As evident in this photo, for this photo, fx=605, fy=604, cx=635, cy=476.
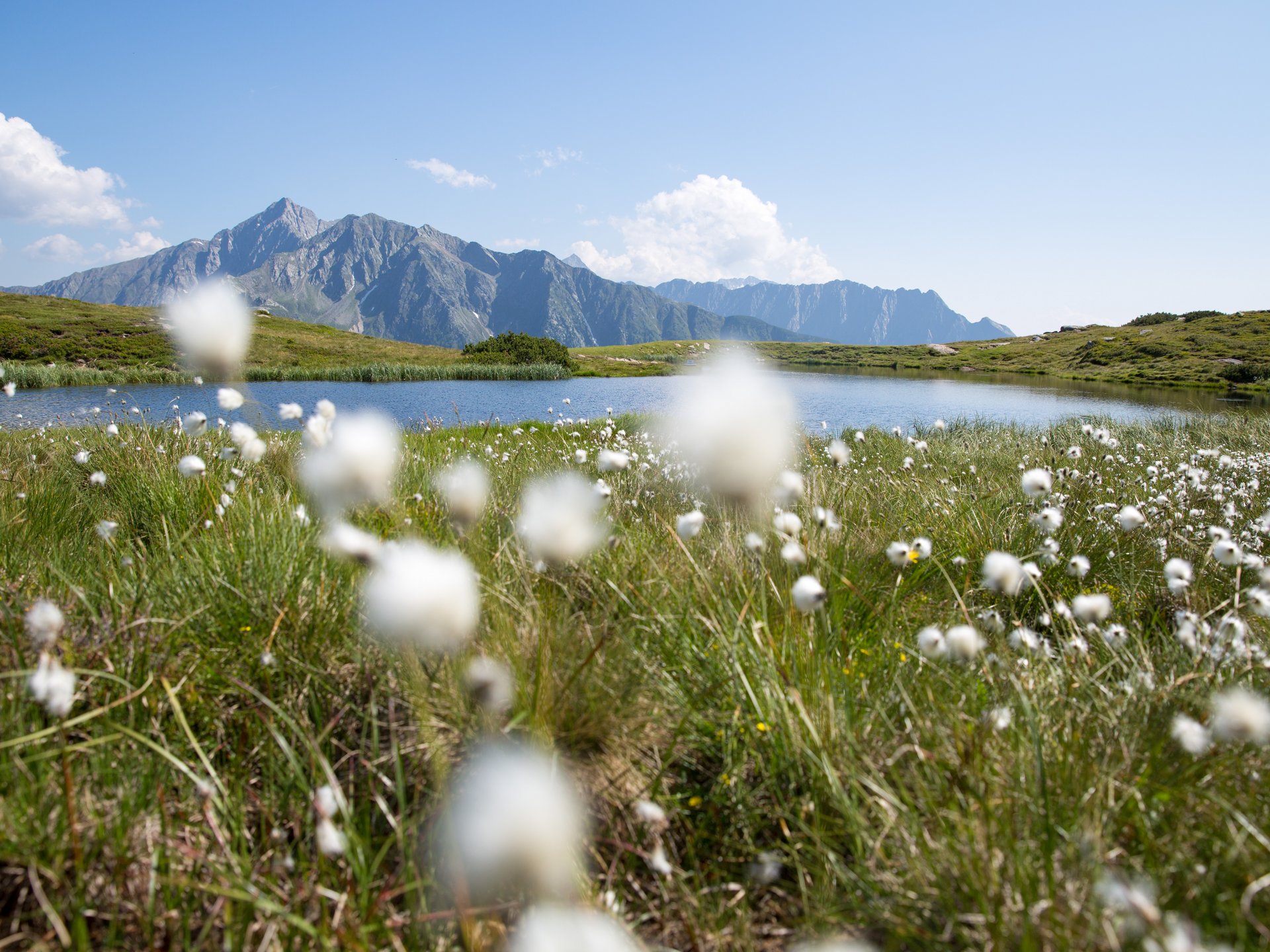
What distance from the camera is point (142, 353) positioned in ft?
156

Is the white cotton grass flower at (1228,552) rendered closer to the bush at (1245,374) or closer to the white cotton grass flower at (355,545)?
the white cotton grass flower at (355,545)

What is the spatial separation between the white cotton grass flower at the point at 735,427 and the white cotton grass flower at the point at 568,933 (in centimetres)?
163

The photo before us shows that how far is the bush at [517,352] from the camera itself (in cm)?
5462

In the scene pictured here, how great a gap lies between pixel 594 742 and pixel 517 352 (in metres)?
56.5

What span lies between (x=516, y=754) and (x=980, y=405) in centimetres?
3291

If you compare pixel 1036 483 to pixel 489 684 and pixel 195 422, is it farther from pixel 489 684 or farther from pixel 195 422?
pixel 195 422

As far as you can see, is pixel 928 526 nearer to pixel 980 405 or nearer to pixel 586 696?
pixel 586 696

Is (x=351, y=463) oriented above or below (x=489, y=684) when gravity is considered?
above

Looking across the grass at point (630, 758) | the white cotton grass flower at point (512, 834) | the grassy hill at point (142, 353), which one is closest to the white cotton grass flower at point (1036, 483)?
the grass at point (630, 758)

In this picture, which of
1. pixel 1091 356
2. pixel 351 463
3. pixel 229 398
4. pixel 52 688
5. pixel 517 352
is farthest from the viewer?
pixel 1091 356

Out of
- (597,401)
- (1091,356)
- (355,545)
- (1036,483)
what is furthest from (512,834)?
(1091,356)

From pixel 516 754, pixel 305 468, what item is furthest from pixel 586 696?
pixel 305 468

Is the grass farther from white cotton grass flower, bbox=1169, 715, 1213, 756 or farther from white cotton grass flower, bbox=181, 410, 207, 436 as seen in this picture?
white cotton grass flower, bbox=181, 410, 207, 436

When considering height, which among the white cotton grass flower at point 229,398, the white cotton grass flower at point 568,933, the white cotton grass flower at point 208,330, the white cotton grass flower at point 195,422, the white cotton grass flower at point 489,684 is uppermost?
the white cotton grass flower at point 208,330
